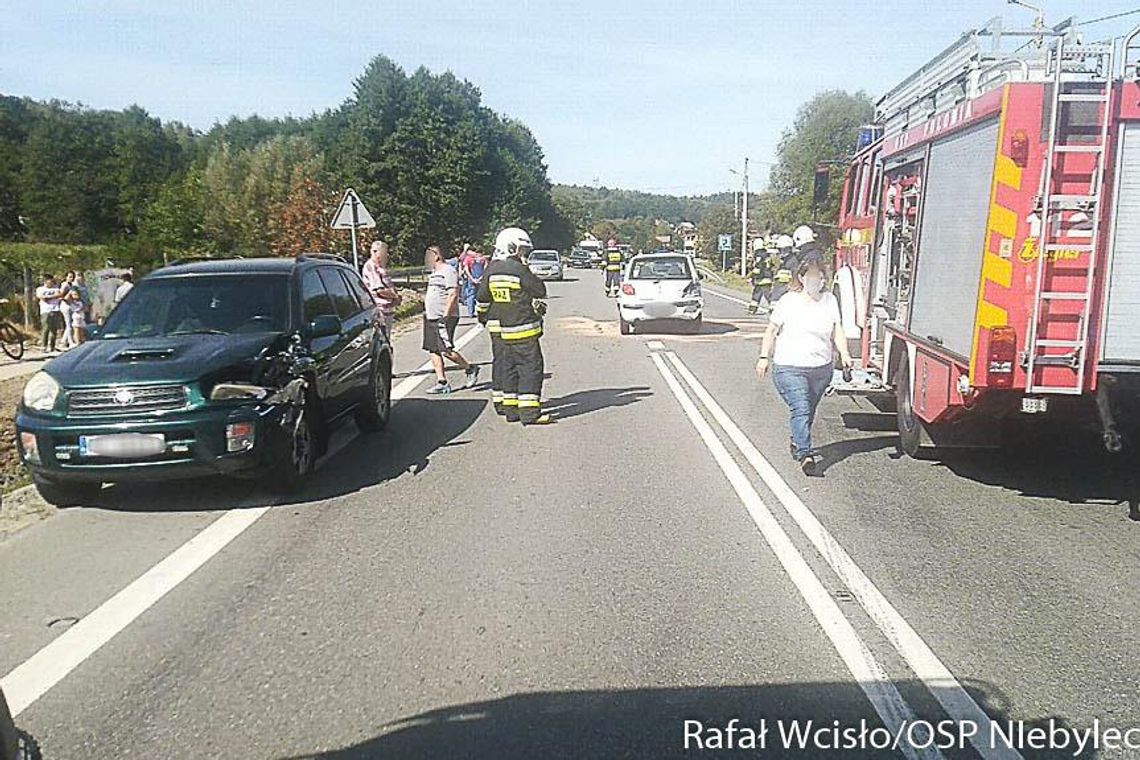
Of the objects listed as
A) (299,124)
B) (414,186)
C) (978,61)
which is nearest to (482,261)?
(978,61)

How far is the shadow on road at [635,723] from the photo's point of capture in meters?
3.66

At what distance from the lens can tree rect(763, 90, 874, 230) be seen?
201 ft

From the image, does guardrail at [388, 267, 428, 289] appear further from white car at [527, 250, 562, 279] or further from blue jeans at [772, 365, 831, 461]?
blue jeans at [772, 365, 831, 461]

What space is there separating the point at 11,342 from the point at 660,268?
12.7m

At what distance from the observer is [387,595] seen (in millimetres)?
5320

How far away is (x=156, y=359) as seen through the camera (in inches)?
277

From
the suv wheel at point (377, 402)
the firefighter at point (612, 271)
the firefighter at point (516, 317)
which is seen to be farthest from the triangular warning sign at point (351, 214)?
the firefighter at point (612, 271)

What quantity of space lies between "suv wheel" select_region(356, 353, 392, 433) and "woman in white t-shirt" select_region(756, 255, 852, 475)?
372 centimetres

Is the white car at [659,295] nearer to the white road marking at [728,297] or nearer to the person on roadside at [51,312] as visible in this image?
the white road marking at [728,297]

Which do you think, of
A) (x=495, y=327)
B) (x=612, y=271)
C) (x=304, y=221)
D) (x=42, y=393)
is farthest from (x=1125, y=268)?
(x=304, y=221)

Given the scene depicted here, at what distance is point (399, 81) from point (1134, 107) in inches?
2294

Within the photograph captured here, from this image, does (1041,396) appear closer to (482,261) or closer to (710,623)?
(710,623)

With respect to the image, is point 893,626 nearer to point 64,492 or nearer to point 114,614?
point 114,614

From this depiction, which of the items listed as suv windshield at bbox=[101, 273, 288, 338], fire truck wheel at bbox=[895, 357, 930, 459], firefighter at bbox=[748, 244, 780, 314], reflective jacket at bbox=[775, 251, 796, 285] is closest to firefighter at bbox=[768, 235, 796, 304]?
reflective jacket at bbox=[775, 251, 796, 285]
